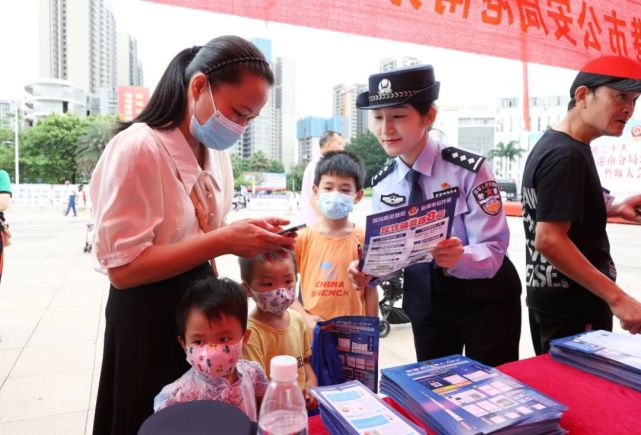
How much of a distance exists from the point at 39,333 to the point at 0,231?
88cm

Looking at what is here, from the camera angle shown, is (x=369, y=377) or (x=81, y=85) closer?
(x=369, y=377)

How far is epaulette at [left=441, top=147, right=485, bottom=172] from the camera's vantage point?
134 cm

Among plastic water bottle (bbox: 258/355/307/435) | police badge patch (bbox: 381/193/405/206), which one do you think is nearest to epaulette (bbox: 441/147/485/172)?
police badge patch (bbox: 381/193/405/206)

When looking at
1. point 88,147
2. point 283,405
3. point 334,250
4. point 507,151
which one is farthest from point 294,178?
point 283,405

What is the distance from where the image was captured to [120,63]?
44.7 m

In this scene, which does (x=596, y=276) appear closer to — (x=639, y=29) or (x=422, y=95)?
(x=422, y=95)

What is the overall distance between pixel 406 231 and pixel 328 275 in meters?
0.81

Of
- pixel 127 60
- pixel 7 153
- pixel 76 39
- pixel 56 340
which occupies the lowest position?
pixel 56 340

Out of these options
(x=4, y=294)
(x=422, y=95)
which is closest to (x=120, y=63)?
(x=4, y=294)

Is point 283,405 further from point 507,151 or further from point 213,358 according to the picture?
point 507,151

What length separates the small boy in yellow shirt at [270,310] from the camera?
1.29 m

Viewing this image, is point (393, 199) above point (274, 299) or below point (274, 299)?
above

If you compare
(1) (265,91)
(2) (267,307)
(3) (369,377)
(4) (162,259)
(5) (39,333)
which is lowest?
(5) (39,333)

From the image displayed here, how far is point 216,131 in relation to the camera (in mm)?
1077
